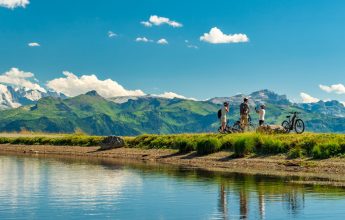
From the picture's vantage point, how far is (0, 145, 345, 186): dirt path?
45938 mm

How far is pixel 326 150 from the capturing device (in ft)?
168

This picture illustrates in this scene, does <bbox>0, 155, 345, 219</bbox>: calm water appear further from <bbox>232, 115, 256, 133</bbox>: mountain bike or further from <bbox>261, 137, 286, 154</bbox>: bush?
<bbox>232, 115, 256, 133</bbox>: mountain bike

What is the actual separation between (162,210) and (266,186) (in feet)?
38.4

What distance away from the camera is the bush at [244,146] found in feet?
186

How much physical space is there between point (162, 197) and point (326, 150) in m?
25.3

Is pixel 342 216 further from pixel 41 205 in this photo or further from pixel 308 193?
pixel 41 205

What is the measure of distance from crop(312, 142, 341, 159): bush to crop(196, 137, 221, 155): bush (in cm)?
A: 1238

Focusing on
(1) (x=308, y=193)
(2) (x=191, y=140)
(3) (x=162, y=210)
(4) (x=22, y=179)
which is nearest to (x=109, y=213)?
(3) (x=162, y=210)

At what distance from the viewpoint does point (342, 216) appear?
24734 millimetres

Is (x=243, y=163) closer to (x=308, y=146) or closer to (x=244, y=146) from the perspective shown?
(x=244, y=146)

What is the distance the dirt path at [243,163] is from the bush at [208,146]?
103 centimetres

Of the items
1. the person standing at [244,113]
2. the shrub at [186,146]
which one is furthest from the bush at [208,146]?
the person standing at [244,113]

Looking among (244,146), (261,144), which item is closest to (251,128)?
(261,144)

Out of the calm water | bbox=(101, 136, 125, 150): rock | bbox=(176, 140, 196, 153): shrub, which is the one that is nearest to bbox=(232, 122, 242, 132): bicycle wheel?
bbox=(176, 140, 196, 153): shrub
